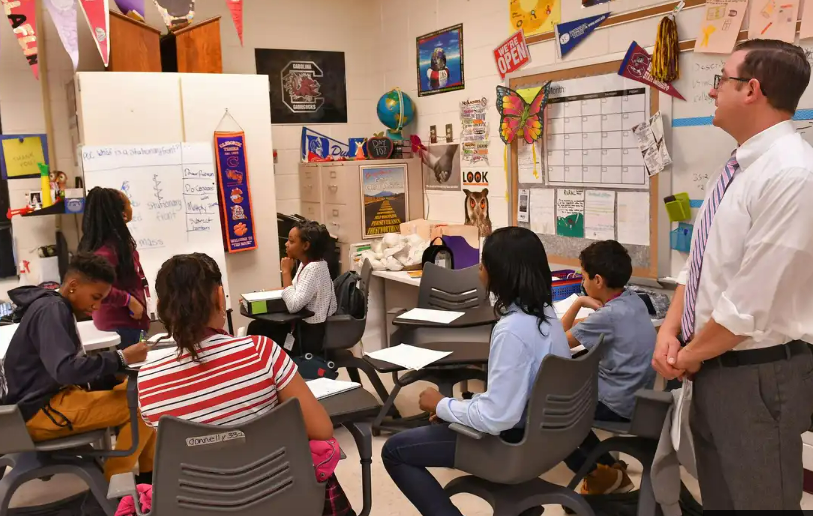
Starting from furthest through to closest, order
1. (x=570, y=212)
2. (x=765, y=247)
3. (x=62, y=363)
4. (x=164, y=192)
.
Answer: (x=164, y=192) < (x=570, y=212) < (x=62, y=363) < (x=765, y=247)

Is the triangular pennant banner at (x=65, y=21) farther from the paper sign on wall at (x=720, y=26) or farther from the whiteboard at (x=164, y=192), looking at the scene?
the paper sign on wall at (x=720, y=26)

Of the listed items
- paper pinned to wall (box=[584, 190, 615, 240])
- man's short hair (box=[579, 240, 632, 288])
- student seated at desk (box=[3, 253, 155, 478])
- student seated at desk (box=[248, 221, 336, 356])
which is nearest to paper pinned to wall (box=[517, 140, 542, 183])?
paper pinned to wall (box=[584, 190, 615, 240])

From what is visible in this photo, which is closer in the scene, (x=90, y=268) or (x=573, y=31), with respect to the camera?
(x=90, y=268)

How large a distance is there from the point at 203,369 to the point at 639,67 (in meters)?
2.56

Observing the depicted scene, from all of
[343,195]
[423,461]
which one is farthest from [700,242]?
[343,195]

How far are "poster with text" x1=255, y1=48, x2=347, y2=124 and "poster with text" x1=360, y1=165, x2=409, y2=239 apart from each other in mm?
897

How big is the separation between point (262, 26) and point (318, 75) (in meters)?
0.57

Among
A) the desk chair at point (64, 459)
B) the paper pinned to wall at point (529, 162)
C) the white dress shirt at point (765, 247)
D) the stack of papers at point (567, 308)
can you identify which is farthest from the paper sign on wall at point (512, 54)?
the desk chair at point (64, 459)

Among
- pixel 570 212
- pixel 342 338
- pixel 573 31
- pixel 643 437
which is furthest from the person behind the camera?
pixel 570 212

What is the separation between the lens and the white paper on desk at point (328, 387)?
2.20 metres

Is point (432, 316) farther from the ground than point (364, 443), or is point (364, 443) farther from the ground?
point (432, 316)

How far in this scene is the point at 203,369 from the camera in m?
1.72

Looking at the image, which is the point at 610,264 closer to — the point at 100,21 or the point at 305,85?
the point at 100,21

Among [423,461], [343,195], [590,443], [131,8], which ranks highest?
[131,8]
